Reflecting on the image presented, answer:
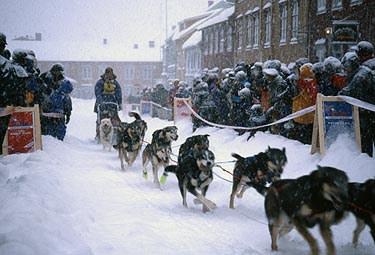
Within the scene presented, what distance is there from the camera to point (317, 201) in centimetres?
352

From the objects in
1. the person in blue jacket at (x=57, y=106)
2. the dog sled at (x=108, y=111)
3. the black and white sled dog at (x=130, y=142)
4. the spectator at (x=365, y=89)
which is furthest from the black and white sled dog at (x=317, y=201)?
the dog sled at (x=108, y=111)

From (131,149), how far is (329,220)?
19.3 feet

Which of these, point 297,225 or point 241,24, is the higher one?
point 241,24

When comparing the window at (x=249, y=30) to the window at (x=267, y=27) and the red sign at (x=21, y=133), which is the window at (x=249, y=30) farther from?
the red sign at (x=21, y=133)

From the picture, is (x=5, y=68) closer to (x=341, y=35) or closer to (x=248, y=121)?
(x=248, y=121)

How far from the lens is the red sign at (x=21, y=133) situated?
8516 mm

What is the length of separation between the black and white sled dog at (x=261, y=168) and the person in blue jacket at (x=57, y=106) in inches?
256

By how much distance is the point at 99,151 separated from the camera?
37.2 feet

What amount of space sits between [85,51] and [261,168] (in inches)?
2533

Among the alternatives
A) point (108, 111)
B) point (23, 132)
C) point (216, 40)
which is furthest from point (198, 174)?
point (216, 40)

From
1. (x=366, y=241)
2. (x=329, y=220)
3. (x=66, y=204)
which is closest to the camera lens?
(x=329, y=220)

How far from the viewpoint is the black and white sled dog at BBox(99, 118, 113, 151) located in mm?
11297

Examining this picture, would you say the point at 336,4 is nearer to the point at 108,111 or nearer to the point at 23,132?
the point at 108,111

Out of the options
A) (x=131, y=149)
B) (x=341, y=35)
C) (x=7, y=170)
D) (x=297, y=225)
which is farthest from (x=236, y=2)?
(x=297, y=225)
